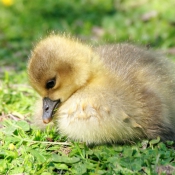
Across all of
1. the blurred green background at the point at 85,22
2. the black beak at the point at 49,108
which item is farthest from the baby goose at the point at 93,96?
the blurred green background at the point at 85,22

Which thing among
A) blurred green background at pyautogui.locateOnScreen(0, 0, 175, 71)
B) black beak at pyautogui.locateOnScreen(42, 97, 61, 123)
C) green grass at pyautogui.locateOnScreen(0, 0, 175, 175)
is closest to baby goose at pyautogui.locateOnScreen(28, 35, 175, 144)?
black beak at pyautogui.locateOnScreen(42, 97, 61, 123)

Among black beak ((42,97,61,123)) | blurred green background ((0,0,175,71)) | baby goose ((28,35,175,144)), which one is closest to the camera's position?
baby goose ((28,35,175,144))

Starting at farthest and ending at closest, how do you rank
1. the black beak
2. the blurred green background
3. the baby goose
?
1. the blurred green background
2. the black beak
3. the baby goose

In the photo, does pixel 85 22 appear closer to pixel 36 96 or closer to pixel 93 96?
pixel 36 96

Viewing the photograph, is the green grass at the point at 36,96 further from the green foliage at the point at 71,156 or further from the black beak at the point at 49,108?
the black beak at the point at 49,108

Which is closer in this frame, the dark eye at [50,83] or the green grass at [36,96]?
the green grass at [36,96]

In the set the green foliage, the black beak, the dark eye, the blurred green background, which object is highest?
the blurred green background

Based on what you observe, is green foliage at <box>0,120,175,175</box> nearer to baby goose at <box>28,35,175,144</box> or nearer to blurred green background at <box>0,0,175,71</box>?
baby goose at <box>28,35,175,144</box>

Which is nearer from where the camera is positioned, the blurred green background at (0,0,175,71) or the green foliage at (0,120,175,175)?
the green foliage at (0,120,175,175)
